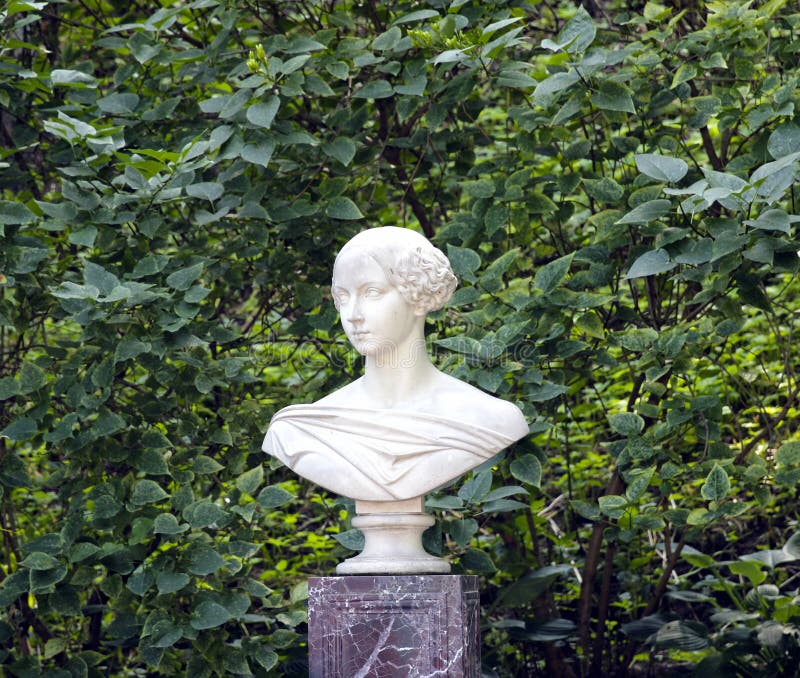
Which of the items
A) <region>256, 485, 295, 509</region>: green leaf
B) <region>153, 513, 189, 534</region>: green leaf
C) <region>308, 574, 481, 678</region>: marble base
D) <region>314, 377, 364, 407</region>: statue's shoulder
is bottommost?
<region>308, 574, 481, 678</region>: marble base

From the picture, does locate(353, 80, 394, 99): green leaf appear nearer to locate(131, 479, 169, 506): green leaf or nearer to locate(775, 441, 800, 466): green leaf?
locate(131, 479, 169, 506): green leaf

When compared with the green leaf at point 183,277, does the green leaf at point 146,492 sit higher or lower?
lower

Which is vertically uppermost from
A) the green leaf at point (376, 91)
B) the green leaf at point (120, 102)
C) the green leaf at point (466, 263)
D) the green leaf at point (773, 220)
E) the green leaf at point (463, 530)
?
the green leaf at point (120, 102)

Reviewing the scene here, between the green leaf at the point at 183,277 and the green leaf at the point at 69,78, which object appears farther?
the green leaf at the point at 69,78

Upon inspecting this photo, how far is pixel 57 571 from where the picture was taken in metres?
4.35

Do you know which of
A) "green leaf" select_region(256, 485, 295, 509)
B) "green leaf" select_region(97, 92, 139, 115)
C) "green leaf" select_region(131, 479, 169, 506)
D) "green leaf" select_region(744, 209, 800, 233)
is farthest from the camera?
"green leaf" select_region(97, 92, 139, 115)

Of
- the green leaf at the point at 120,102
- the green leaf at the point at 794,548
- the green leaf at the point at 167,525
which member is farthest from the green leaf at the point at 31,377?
the green leaf at the point at 794,548

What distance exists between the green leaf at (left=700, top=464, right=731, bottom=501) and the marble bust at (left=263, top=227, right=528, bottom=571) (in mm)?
804

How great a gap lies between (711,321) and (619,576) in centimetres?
166

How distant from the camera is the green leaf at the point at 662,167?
4027 mm

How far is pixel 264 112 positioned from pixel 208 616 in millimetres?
1842

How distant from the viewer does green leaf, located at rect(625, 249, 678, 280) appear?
13.1ft

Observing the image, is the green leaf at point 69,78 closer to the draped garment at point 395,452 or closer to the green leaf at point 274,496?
the green leaf at point 274,496

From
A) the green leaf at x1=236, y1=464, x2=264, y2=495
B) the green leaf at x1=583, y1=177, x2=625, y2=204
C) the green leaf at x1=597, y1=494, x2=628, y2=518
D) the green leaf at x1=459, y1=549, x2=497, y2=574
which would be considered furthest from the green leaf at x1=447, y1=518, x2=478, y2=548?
the green leaf at x1=583, y1=177, x2=625, y2=204
